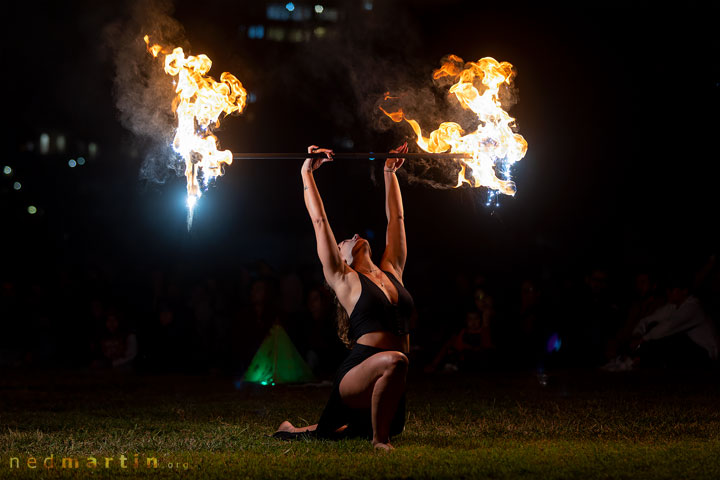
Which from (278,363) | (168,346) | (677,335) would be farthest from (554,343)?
(168,346)

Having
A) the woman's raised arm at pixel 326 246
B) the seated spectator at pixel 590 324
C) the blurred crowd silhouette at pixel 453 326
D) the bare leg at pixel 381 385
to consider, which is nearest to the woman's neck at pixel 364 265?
the woman's raised arm at pixel 326 246

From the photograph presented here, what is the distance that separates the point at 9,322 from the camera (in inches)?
639

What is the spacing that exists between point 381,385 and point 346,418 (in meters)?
0.61

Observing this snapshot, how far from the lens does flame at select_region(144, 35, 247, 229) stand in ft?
27.0

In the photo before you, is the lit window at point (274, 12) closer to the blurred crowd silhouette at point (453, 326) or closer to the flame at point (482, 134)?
the blurred crowd silhouette at point (453, 326)

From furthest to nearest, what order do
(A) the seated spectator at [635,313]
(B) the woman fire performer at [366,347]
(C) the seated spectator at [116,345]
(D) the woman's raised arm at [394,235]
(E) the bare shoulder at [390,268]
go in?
(C) the seated spectator at [116,345], (A) the seated spectator at [635,313], (D) the woman's raised arm at [394,235], (E) the bare shoulder at [390,268], (B) the woman fire performer at [366,347]

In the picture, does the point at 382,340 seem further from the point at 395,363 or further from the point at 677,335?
the point at 677,335

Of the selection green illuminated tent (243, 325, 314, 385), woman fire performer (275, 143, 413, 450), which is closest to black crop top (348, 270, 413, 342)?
Result: woman fire performer (275, 143, 413, 450)

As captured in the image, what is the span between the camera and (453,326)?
1438 centimetres

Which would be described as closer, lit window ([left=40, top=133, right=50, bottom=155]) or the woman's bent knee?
the woman's bent knee

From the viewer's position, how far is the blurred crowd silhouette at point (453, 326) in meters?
13.7

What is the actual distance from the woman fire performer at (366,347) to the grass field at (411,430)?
258 millimetres

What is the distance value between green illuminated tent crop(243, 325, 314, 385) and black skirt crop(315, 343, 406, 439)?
5625 millimetres

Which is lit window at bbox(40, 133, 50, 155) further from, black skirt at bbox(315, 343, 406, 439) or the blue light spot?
black skirt at bbox(315, 343, 406, 439)
